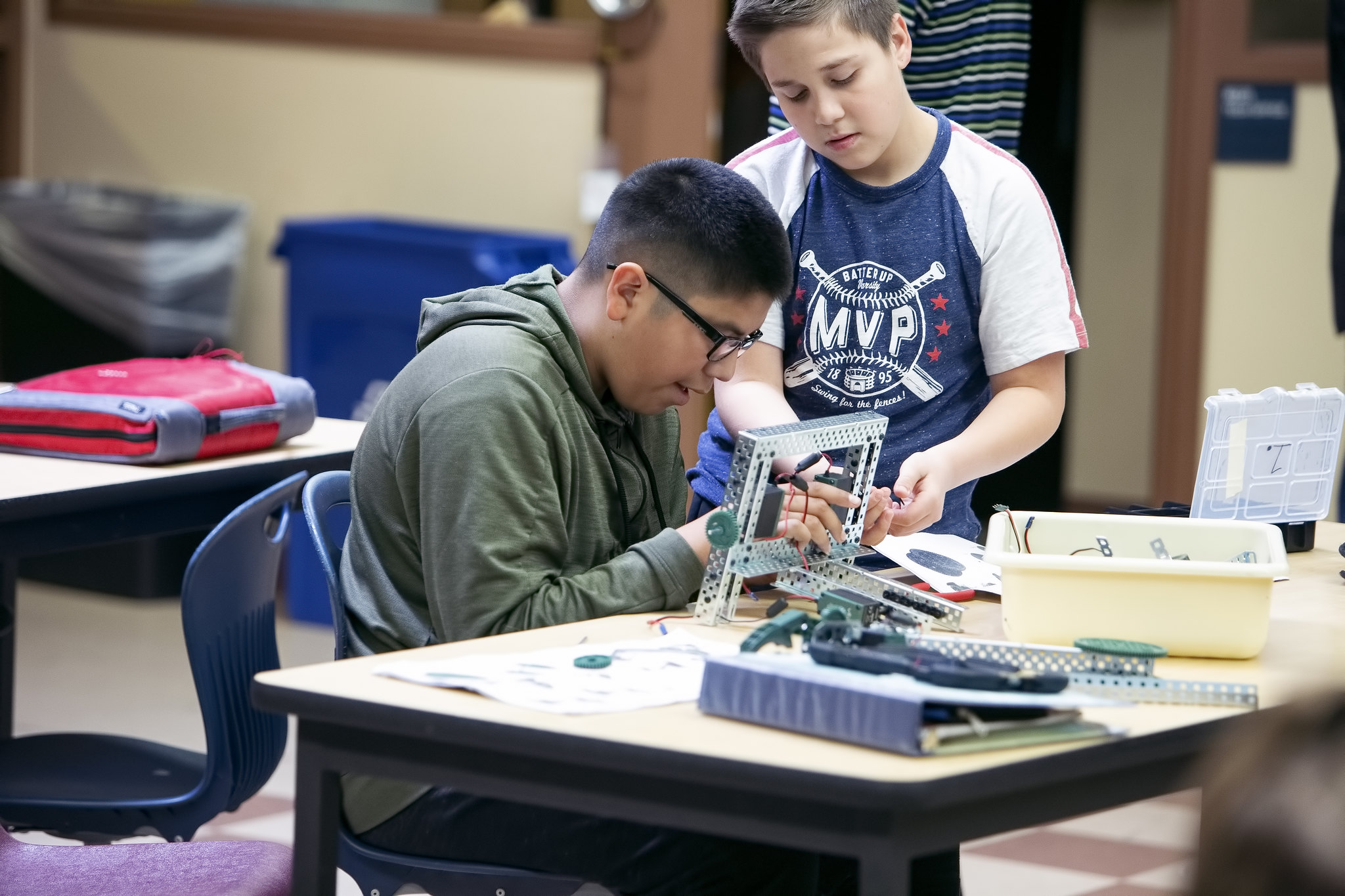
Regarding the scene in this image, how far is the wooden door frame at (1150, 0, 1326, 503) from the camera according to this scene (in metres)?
4.02

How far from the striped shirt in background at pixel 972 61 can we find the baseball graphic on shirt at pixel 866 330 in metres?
0.52

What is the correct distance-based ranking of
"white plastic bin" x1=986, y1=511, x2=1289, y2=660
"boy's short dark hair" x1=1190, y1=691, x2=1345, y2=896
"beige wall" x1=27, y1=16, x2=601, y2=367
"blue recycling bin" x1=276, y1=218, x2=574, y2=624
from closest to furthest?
1. "boy's short dark hair" x1=1190, y1=691, x2=1345, y2=896
2. "white plastic bin" x1=986, y1=511, x2=1289, y2=660
3. "blue recycling bin" x1=276, y1=218, x2=574, y2=624
4. "beige wall" x1=27, y1=16, x2=601, y2=367

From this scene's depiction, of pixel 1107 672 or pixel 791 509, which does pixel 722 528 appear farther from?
pixel 1107 672

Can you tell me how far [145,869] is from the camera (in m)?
1.68

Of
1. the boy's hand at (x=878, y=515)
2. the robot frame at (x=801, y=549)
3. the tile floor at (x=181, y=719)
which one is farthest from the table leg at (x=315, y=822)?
the boy's hand at (x=878, y=515)

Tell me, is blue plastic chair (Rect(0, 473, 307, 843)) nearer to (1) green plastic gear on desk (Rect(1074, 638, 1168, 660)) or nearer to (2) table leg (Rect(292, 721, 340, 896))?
(2) table leg (Rect(292, 721, 340, 896))

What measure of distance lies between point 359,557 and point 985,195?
2.79 ft

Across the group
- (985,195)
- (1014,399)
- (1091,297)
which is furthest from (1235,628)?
(1091,297)

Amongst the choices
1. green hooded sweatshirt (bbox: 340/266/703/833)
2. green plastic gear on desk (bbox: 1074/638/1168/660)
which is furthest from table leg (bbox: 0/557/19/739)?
green plastic gear on desk (bbox: 1074/638/1168/660)

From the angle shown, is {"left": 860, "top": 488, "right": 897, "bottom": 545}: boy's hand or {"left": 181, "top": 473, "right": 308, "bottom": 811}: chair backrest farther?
{"left": 181, "top": 473, "right": 308, "bottom": 811}: chair backrest

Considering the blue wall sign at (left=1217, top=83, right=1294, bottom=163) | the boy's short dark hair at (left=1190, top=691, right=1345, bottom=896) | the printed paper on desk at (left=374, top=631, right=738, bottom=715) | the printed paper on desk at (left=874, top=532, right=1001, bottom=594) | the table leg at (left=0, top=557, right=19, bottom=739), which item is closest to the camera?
the boy's short dark hair at (left=1190, top=691, right=1345, bottom=896)

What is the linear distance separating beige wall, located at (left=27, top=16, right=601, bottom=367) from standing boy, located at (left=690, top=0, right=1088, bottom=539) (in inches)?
94.6

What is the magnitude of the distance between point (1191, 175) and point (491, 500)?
2.97 meters

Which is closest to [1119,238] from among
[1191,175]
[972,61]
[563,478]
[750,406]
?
[1191,175]
